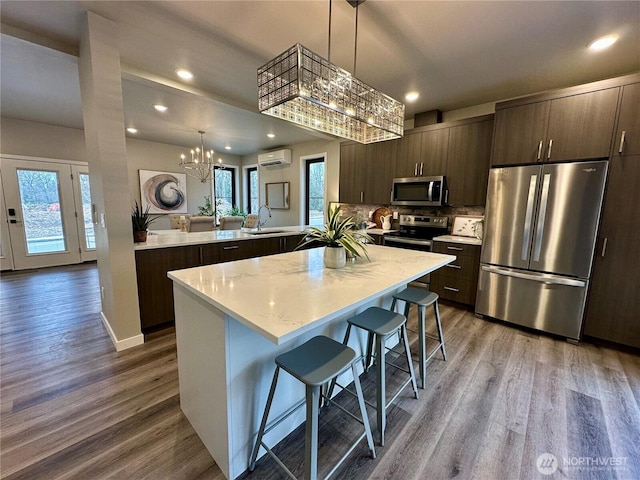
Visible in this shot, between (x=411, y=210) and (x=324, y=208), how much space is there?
1880mm

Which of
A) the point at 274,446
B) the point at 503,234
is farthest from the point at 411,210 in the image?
the point at 274,446

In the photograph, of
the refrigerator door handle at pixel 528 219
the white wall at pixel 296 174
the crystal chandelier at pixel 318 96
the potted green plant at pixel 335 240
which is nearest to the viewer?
the crystal chandelier at pixel 318 96

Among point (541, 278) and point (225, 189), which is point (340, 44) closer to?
point (541, 278)

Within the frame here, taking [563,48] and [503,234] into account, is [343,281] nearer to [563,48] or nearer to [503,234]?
[503,234]

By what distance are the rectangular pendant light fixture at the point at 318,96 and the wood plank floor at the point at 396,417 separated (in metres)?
1.99

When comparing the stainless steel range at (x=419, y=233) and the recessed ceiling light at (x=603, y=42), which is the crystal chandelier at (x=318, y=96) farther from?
the stainless steel range at (x=419, y=233)

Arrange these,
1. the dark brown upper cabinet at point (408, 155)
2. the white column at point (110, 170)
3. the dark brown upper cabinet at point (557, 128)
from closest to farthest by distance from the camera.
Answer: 1. the white column at point (110, 170)
2. the dark brown upper cabinet at point (557, 128)
3. the dark brown upper cabinet at point (408, 155)

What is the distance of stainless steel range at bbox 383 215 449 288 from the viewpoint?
3.72 meters

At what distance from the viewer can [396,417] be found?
170 cm

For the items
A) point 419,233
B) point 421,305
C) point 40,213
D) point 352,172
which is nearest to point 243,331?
point 421,305

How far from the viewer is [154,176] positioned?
6.20m

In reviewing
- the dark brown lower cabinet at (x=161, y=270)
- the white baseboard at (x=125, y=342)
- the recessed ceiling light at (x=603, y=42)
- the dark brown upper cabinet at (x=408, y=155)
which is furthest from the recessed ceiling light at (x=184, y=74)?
the recessed ceiling light at (x=603, y=42)

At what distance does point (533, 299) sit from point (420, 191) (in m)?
1.86

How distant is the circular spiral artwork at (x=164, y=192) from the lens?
6.17 metres
